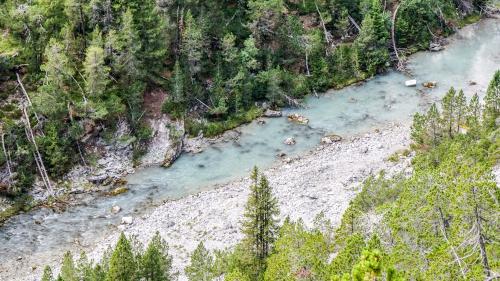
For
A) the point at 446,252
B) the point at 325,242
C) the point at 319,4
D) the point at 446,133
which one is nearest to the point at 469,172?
the point at 446,252

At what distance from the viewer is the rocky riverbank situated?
5184 cm

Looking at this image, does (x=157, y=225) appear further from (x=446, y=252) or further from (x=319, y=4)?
(x=319, y=4)

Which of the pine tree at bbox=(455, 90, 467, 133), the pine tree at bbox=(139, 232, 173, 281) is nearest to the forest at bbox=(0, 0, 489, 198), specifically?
the pine tree at bbox=(455, 90, 467, 133)

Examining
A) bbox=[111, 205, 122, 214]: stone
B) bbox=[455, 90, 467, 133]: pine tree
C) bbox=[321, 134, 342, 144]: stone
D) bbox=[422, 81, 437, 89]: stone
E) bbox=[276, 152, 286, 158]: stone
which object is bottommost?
bbox=[111, 205, 122, 214]: stone

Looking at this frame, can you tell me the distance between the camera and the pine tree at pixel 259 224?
3978cm

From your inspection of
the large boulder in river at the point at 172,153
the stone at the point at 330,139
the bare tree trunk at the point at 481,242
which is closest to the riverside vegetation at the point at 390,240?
the bare tree trunk at the point at 481,242

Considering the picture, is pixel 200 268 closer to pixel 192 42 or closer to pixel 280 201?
pixel 280 201

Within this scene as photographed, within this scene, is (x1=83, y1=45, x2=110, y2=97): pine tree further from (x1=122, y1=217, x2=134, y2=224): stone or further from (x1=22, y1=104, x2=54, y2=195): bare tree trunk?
(x1=122, y1=217, x2=134, y2=224): stone

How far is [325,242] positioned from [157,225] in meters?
21.9

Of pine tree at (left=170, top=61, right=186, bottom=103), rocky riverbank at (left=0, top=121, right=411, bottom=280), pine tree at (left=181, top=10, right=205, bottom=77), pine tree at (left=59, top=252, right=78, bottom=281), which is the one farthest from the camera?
pine tree at (left=181, top=10, right=205, bottom=77)

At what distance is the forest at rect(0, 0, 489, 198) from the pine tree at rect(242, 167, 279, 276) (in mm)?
26882

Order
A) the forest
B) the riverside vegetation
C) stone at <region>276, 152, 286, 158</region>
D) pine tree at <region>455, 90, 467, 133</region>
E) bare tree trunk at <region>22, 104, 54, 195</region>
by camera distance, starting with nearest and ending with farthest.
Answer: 1. the riverside vegetation
2. pine tree at <region>455, 90, 467, 133</region>
3. bare tree trunk at <region>22, 104, 54, 195</region>
4. the forest
5. stone at <region>276, 152, 286, 158</region>

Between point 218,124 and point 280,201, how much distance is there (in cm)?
1639

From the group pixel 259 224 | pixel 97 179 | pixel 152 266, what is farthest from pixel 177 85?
pixel 259 224
